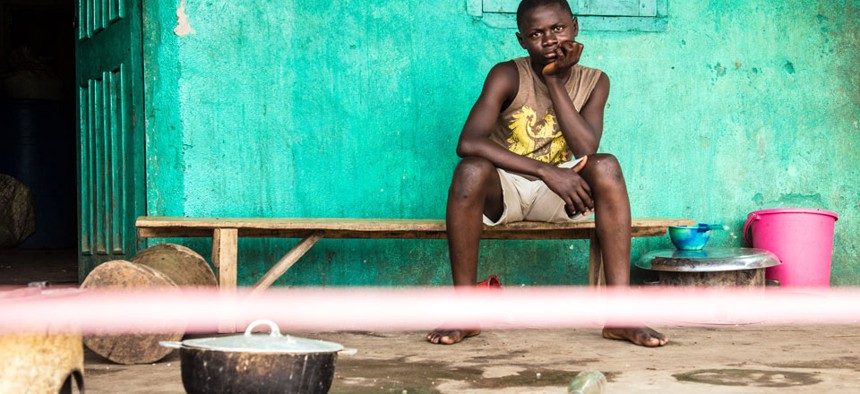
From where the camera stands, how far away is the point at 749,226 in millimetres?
4711

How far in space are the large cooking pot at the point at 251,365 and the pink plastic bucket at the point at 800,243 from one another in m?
3.31

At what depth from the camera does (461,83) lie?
4.55 metres

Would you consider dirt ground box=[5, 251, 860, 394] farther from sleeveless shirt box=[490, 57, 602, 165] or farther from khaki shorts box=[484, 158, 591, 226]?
sleeveless shirt box=[490, 57, 602, 165]

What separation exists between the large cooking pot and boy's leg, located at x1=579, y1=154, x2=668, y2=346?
176 cm

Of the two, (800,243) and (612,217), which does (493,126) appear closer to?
(612,217)

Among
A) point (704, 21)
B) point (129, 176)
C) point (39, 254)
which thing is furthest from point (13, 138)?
point (704, 21)

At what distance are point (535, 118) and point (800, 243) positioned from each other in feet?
5.43

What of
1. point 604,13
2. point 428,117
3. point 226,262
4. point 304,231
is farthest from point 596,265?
point 226,262

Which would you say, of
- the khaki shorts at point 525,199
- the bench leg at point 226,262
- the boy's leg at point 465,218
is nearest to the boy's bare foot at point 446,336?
the boy's leg at point 465,218

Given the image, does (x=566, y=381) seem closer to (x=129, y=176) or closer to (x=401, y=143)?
(x=401, y=143)

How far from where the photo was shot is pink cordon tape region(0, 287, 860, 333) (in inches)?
117

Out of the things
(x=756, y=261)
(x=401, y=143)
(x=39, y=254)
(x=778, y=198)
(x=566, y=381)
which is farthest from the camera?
(x=39, y=254)

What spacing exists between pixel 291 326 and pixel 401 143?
1.12m

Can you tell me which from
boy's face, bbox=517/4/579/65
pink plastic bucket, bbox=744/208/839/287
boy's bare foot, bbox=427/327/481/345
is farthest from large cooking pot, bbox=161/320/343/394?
pink plastic bucket, bbox=744/208/839/287
